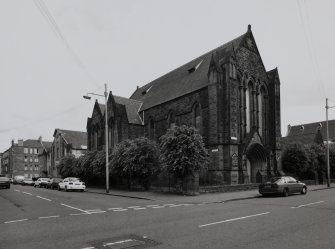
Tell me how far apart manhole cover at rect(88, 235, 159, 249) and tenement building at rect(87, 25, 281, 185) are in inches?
814

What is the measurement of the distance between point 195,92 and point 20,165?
279 ft

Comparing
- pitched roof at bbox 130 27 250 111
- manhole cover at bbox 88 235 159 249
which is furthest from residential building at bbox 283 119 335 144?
manhole cover at bbox 88 235 159 249

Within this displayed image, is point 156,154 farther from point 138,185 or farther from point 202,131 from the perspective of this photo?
point 202,131

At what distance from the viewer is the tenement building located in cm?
2869

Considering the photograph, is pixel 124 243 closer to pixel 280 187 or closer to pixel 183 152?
pixel 183 152

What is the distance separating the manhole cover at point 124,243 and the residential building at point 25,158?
9820 cm

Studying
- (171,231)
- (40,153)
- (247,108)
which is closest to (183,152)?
(247,108)

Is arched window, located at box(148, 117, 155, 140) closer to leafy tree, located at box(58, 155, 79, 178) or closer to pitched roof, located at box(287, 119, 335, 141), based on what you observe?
leafy tree, located at box(58, 155, 79, 178)

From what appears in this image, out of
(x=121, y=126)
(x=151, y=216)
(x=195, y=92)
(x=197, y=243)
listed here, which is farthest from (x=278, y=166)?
(x=197, y=243)

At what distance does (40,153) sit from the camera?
9750 cm

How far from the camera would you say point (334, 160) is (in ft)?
136

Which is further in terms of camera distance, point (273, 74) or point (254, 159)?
point (273, 74)

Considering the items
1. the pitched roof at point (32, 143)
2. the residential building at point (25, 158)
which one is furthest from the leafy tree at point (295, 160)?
the pitched roof at point (32, 143)

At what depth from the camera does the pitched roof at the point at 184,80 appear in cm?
3253
